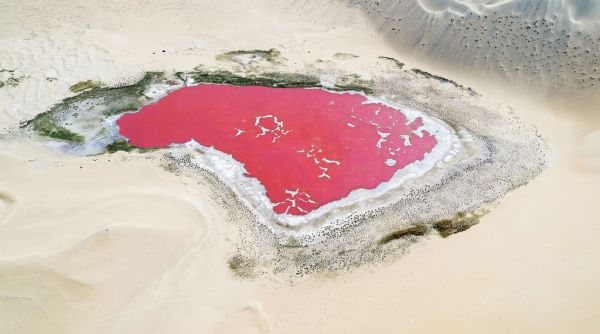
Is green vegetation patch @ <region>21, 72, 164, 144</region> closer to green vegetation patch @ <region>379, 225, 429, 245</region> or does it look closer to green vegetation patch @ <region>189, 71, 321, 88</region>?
green vegetation patch @ <region>189, 71, 321, 88</region>

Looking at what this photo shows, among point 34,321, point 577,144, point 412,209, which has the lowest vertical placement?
point 34,321

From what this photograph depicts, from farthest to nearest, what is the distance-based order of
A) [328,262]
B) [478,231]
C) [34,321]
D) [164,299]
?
[478,231] < [328,262] < [164,299] < [34,321]

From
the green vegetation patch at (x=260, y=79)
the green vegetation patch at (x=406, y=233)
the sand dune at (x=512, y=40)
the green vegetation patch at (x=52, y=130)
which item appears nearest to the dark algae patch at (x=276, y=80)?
the green vegetation patch at (x=260, y=79)

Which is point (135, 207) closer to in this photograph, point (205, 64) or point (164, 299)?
point (164, 299)

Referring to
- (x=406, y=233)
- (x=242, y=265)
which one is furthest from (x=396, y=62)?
(x=242, y=265)

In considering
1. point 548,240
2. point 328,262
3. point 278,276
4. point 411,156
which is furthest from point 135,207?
point 548,240

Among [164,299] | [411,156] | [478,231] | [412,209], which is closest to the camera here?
[164,299]

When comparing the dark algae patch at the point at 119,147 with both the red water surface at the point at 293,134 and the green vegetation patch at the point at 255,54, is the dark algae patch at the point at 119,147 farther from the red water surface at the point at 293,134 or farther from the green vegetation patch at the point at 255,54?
the green vegetation patch at the point at 255,54
